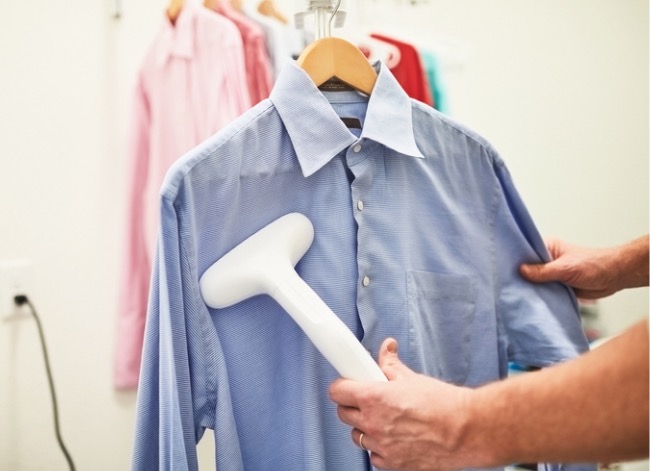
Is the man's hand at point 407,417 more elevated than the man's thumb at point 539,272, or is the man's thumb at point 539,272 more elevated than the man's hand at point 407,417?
the man's thumb at point 539,272

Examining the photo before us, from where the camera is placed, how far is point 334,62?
62 centimetres

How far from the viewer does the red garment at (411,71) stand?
45.7 inches

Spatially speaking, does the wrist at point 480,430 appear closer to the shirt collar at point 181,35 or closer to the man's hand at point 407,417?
the man's hand at point 407,417

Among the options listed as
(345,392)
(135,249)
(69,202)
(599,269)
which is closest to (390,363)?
(345,392)

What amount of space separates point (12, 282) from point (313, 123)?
0.74m

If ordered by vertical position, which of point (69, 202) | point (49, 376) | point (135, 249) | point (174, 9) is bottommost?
point (49, 376)

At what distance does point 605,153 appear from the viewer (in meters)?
1.76

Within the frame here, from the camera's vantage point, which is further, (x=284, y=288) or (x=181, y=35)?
(x=181, y=35)

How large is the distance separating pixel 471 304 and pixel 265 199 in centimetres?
33

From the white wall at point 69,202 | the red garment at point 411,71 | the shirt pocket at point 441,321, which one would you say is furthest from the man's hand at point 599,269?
the white wall at point 69,202

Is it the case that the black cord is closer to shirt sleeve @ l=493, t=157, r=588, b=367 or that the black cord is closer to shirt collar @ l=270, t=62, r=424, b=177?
shirt collar @ l=270, t=62, r=424, b=177

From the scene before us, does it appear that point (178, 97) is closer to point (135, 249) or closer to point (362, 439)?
point (135, 249)

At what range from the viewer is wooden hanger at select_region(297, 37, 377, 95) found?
0.61 m

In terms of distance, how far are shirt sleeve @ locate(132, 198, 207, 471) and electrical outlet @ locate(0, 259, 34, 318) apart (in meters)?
0.60
